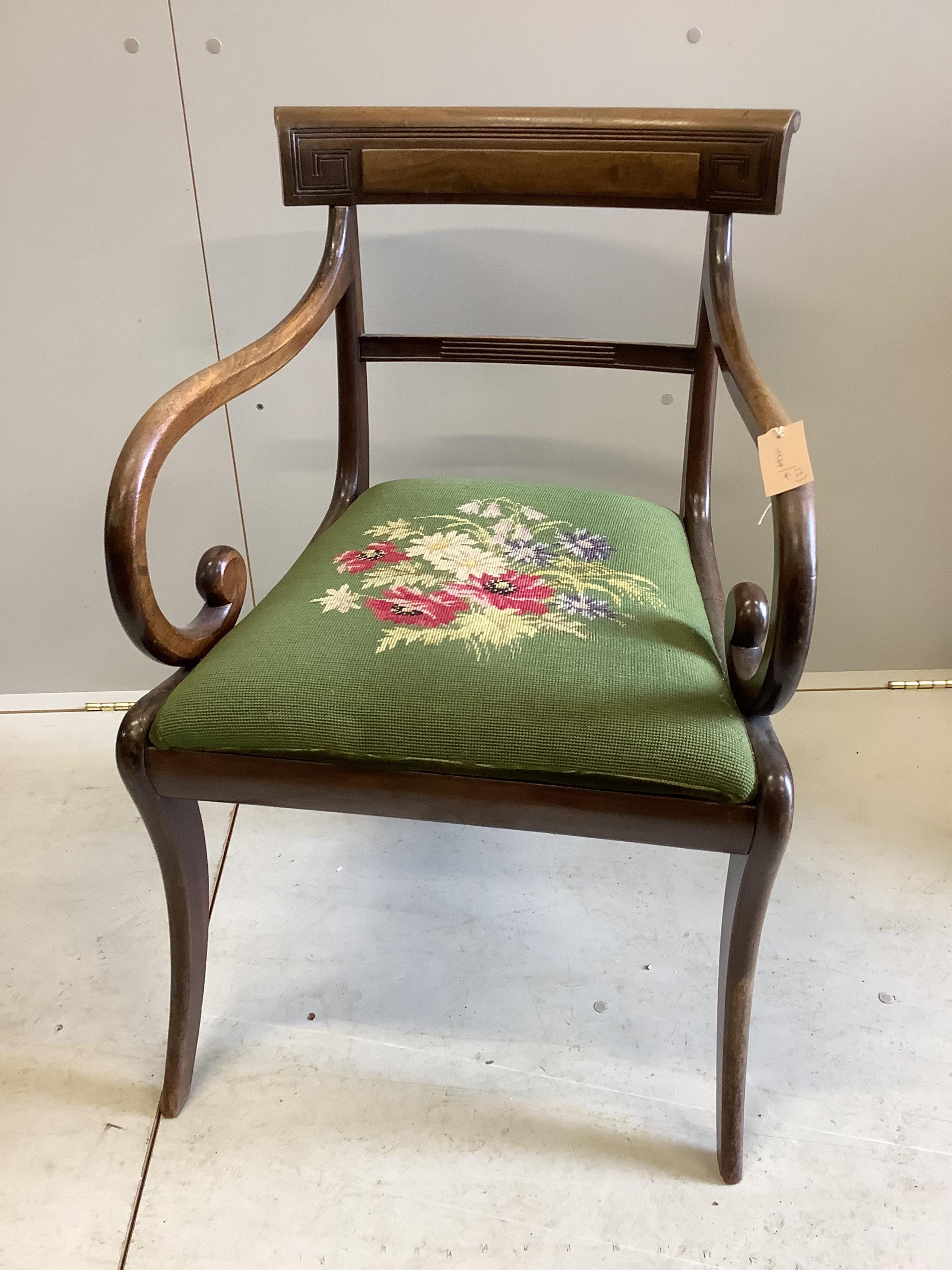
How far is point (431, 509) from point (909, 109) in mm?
825

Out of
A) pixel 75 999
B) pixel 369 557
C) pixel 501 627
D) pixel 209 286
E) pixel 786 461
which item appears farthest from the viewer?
pixel 209 286

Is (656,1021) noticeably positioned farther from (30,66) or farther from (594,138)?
(30,66)

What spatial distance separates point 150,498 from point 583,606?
15.6 inches

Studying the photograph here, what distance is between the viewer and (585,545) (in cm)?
87

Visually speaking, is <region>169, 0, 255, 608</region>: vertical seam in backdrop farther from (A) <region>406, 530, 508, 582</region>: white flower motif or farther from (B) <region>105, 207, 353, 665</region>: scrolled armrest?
(A) <region>406, 530, 508, 582</region>: white flower motif

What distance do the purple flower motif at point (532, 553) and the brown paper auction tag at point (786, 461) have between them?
10.0 inches

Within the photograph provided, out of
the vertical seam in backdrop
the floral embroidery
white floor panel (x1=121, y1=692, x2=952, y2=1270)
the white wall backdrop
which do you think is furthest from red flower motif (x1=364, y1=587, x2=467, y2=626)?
the white wall backdrop

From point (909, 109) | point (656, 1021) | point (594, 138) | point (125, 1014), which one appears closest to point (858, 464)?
point (909, 109)

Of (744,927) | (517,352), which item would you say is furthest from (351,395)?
(744,927)

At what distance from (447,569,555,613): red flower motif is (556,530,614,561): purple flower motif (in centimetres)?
6

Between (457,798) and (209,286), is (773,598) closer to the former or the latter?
(457,798)

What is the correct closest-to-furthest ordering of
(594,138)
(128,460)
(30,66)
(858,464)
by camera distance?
(128,460) → (594,138) → (30,66) → (858,464)

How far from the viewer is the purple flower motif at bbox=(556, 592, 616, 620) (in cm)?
75

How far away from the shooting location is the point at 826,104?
1.11m
